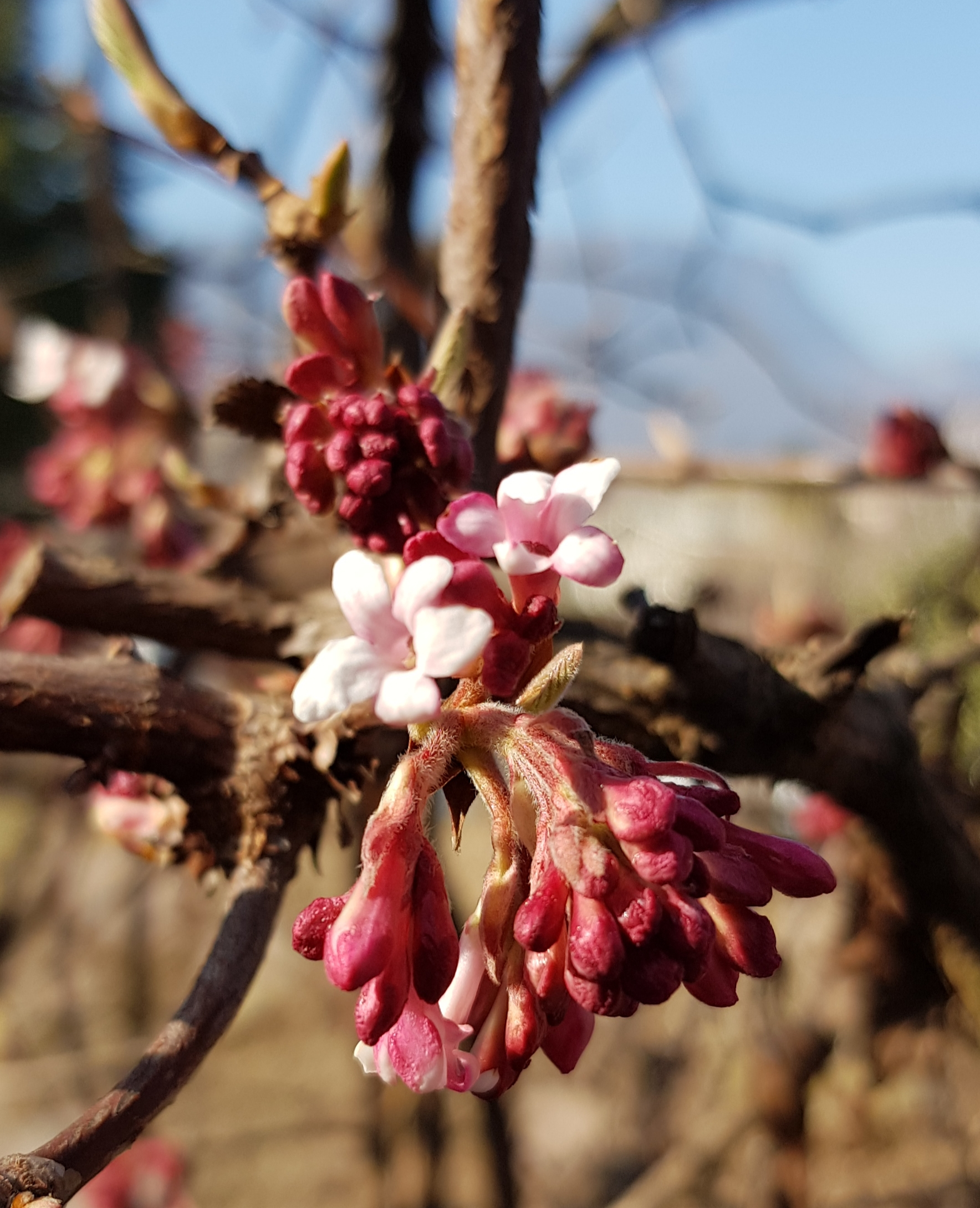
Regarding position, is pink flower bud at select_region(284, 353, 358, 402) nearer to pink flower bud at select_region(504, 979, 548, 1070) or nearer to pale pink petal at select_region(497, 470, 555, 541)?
pale pink petal at select_region(497, 470, 555, 541)

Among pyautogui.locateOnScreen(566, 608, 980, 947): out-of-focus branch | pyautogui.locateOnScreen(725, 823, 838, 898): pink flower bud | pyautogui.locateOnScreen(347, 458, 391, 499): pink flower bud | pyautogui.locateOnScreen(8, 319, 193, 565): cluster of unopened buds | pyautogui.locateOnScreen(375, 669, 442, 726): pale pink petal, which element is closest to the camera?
pyautogui.locateOnScreen(375, 669, 442, 726): pale pink petal

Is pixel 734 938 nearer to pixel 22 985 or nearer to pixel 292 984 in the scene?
pixel 292 984

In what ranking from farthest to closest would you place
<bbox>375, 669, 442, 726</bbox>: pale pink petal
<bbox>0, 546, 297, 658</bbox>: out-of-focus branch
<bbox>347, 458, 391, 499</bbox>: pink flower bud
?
<bbox>0, 546, 297, 658</bbox>: out-of-focus branch → <bbox>347, 458, 391, 499</bbox>: pink flower bud → <bbox>375, 669, 442, 726</bbox>: pale pink petal

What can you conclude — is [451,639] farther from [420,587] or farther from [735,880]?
[735,880]

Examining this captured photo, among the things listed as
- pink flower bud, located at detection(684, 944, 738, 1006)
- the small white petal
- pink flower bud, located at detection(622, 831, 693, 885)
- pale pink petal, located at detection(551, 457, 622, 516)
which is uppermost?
pale pink petal, located at detection(551, 457, 622, 516)

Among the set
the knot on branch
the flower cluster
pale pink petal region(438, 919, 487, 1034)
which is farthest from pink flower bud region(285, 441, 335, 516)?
the knot on branch

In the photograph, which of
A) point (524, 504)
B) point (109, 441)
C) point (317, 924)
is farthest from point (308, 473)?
point (109, 441)

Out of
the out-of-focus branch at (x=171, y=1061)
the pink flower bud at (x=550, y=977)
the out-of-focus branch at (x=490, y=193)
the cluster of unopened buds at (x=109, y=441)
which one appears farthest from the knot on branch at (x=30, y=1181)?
the cluster of unopened buds at (x=109, y=441)
